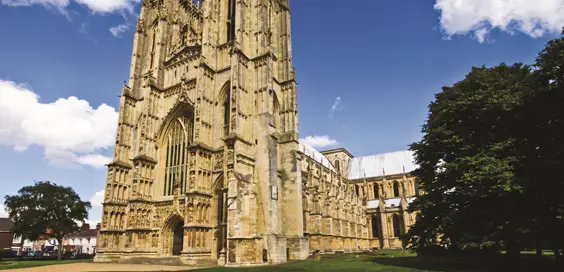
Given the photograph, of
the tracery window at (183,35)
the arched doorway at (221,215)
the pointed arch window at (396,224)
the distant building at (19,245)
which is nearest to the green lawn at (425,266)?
the arched doorway at (221,215)

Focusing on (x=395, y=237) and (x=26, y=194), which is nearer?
(x=26, y=194)

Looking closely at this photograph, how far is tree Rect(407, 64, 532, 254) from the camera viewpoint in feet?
51.2

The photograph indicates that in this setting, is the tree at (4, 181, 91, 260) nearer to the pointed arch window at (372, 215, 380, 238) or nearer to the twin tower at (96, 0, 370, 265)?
the twin tower at (96, 0, 370, 265)

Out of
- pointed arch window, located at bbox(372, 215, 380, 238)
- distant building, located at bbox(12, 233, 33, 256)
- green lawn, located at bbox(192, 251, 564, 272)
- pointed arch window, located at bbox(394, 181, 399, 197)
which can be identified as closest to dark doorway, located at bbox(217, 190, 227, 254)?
green lawn, located at bbox(192, 251, 564, 272)

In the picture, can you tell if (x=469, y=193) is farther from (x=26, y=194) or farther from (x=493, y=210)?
(x=26, y=194)

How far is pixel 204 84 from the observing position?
90.4 feet

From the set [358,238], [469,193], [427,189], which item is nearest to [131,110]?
[427,189]

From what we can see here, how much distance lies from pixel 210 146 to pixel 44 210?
2281 cm

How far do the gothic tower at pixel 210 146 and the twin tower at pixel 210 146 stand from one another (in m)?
0.09

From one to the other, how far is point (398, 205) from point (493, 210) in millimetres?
40314

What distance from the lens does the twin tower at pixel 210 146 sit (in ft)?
77.6

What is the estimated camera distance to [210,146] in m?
26.6

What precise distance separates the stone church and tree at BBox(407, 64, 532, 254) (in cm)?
998

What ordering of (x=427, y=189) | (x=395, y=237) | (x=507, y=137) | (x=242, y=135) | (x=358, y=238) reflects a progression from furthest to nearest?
(x=395, y=237) → (x=358, y=238) → (x=242, y=135) → (x=427, y=189) → (x=507, y=137)
